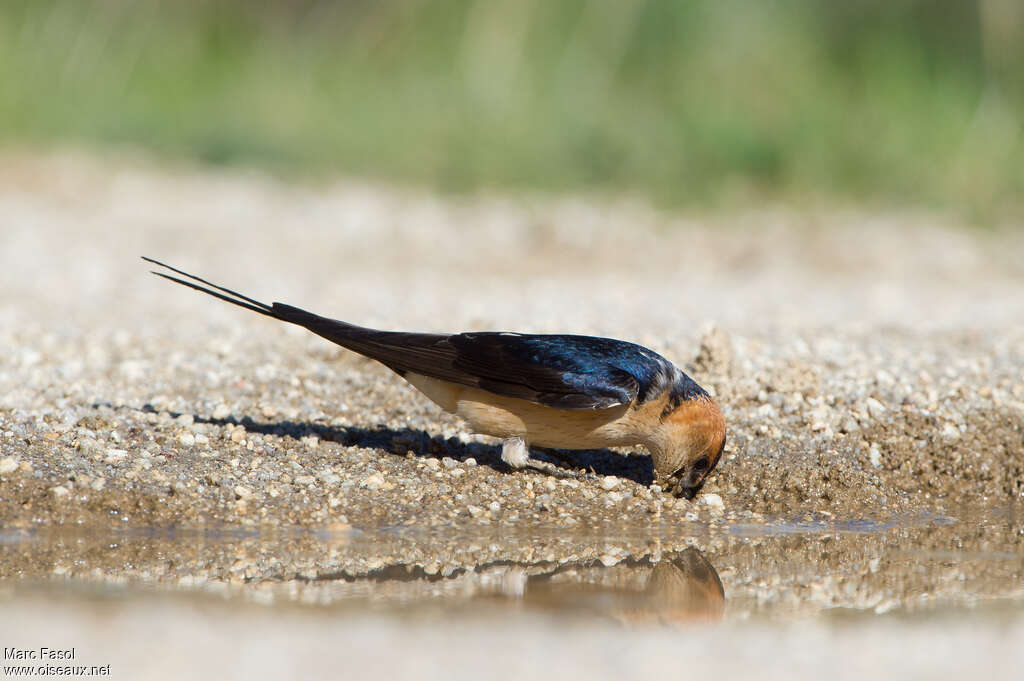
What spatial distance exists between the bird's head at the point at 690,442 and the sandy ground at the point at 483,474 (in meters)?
0.12

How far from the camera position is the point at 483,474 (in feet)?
17.1

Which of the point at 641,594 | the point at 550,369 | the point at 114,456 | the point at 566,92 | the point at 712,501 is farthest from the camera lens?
the point at 566,92

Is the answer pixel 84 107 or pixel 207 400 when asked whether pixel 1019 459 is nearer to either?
pixel 207 400

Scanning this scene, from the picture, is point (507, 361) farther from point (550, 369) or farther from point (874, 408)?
point (874, 408)

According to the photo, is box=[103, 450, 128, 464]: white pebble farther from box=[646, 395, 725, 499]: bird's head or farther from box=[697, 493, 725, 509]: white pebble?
box=[697, 493, 725, 509]: white pebble

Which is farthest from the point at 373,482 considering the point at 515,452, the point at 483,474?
the point at 515,452

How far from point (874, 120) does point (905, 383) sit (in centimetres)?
725

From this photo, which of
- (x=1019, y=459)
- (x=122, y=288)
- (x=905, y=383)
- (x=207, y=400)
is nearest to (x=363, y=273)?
(x=122, y=288)

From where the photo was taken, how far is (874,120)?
505 inches

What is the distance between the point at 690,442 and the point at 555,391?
574mm

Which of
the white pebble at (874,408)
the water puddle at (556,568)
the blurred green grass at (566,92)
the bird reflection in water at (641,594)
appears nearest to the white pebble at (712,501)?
the water puddle at (556,568)

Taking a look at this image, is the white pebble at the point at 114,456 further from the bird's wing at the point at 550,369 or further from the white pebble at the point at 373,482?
the bird's wing at the point at 550,369

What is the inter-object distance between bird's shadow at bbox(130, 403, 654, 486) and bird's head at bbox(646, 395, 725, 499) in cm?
29

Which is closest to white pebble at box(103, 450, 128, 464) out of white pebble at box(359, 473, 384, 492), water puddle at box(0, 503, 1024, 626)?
water puddle at box(0, 503, 1024, 626)
